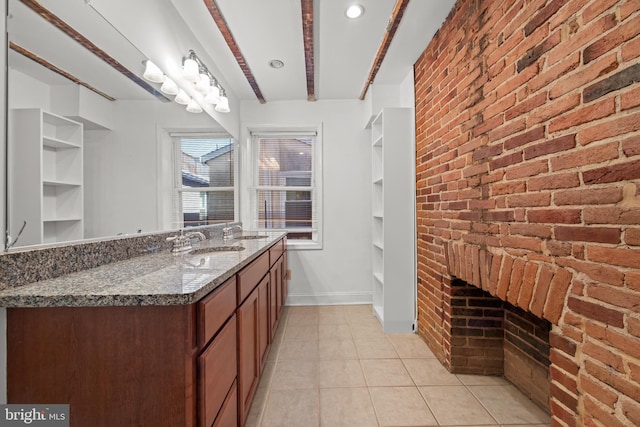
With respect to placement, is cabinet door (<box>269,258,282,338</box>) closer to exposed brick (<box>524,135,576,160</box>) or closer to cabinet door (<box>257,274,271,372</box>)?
cabinet door (<box>257,274,271,372</box>)

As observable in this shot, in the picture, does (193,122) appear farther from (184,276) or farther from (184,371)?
(184,371)

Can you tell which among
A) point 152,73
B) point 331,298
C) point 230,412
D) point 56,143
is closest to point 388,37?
point 152,73

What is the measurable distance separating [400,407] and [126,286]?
156 cm

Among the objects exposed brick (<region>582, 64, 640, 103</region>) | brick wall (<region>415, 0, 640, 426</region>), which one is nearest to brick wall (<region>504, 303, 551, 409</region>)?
brick wall (<region>415, 0, 640, 426</region>)

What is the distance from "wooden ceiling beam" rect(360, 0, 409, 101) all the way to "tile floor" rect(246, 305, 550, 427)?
96.3 inches

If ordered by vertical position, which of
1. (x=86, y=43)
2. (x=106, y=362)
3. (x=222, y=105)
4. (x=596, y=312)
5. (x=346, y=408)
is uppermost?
(x=222, y=105)

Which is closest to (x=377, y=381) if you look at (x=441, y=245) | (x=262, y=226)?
(x=441, y=245)

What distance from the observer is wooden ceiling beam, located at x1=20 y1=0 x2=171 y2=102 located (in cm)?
102

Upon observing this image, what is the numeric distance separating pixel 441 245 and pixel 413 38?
63.0 inches

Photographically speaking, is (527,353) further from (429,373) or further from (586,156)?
(586,156)

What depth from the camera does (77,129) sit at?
117 centimetres

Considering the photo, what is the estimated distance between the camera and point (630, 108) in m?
0.83

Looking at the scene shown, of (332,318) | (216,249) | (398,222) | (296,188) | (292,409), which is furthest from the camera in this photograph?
(296,188)

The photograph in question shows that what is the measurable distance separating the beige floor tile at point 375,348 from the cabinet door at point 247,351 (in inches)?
36.9
